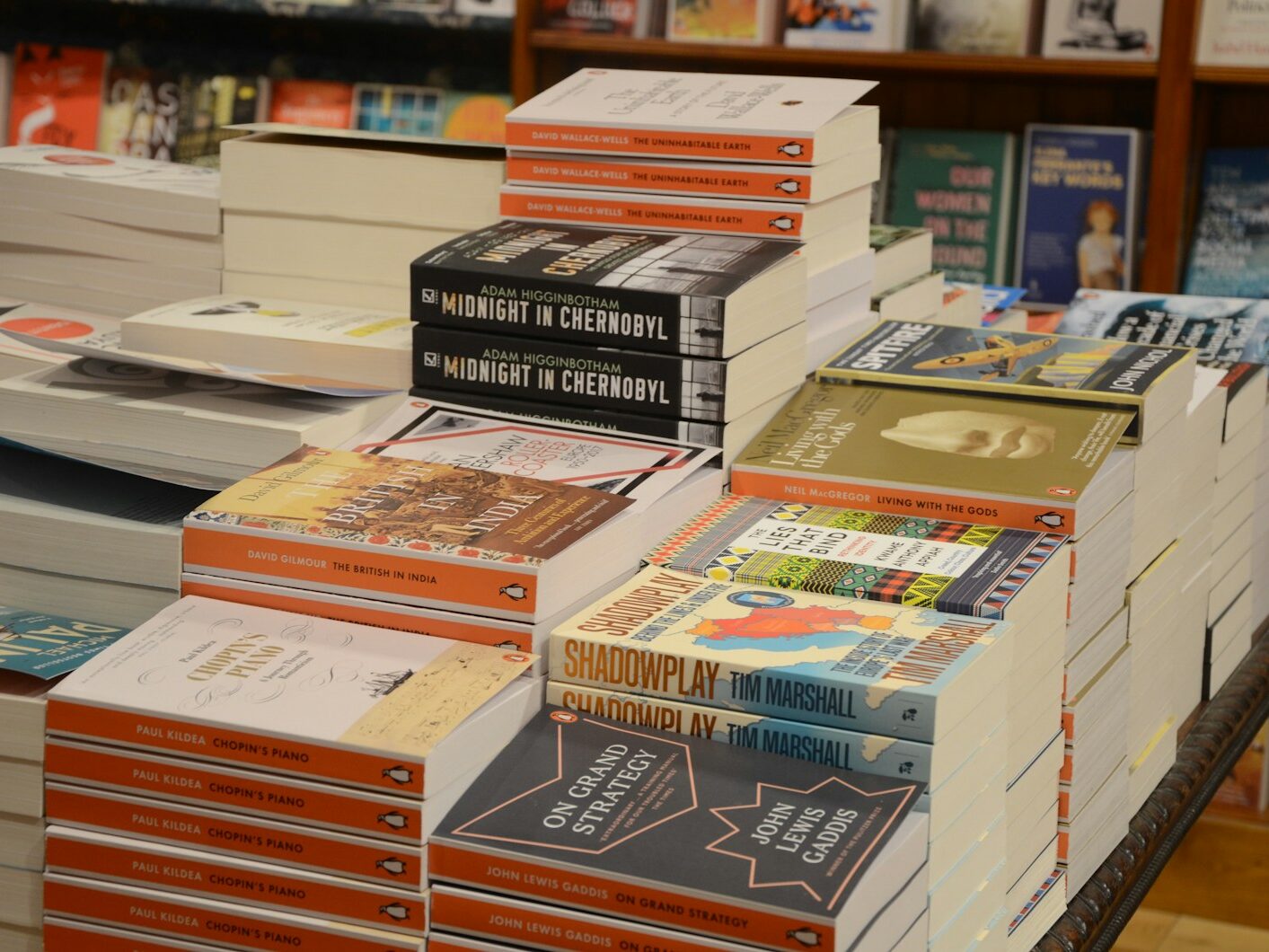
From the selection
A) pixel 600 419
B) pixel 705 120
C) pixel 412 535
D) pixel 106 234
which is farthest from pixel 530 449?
pixel 106 234

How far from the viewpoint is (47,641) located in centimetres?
124

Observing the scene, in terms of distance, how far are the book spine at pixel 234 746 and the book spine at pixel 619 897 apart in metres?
0.05

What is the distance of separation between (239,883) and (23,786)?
0.20m

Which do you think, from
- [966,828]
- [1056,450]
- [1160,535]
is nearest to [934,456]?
[1056,450]

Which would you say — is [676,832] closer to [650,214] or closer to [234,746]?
[234,746]

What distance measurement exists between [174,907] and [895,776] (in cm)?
45

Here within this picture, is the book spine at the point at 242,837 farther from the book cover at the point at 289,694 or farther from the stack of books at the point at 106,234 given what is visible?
the stack of books at the point at 106,234

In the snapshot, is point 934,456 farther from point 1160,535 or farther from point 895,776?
point 895,776

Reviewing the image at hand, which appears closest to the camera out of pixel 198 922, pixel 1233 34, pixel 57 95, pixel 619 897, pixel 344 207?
pixel 619 897

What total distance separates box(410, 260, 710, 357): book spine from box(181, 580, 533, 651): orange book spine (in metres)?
0.34

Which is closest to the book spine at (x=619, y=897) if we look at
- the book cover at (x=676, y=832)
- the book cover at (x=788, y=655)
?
the book cover at (x=676, y=832)

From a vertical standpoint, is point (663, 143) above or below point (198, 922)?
above

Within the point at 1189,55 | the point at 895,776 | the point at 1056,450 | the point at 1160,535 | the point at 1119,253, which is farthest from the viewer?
the point at 1119,253

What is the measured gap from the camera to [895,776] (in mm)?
979
